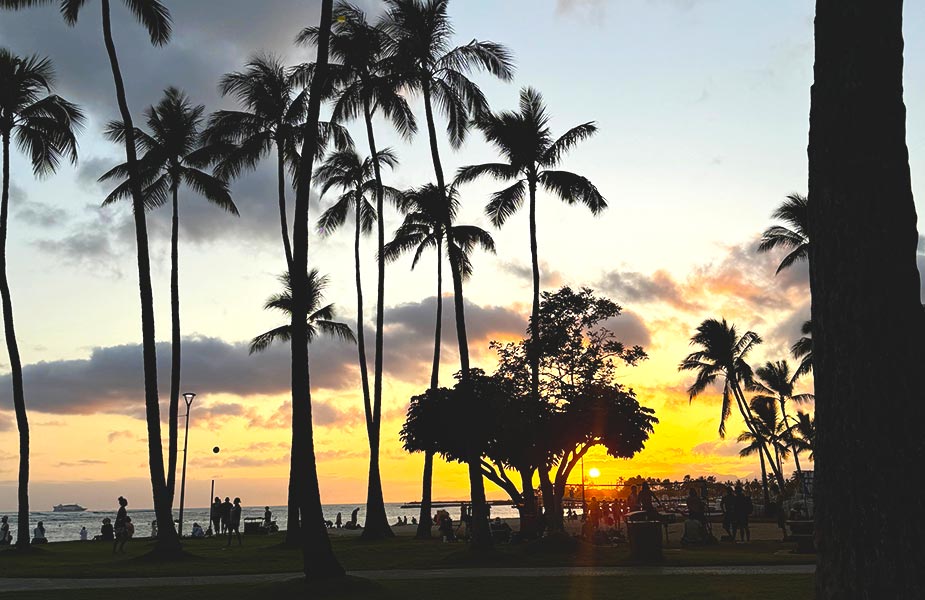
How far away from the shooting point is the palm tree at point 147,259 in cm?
2591

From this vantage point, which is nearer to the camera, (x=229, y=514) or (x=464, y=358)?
(x=464, y=358)

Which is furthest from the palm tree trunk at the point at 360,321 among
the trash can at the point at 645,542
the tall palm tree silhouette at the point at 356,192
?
the trash can at the point at 645,542

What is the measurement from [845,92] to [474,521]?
18133 mm

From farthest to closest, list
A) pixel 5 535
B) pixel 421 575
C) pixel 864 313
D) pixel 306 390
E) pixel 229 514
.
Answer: pixel 5 535, pixel 229 514, pixel 421 575, pixel 306 390, pixel 864 313

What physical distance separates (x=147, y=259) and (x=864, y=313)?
2356 cm

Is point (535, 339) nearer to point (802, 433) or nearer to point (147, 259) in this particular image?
point (147, 259)

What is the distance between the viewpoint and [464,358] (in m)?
26.0

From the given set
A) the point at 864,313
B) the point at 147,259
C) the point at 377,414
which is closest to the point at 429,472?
the point at 377,414

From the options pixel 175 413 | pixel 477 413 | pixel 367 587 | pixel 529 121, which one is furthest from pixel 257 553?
pixel 529 121

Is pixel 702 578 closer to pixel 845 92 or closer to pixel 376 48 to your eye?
pixel 845 92

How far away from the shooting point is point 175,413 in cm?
3812

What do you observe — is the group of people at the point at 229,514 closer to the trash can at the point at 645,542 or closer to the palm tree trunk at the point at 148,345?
the palm tree trunk at the point at 148,345

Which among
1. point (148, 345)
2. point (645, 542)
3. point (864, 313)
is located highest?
point (148, 345)

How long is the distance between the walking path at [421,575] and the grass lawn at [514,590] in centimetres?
89
